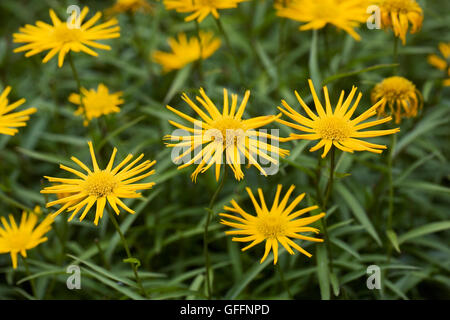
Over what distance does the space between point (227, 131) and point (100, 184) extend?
0.24 m

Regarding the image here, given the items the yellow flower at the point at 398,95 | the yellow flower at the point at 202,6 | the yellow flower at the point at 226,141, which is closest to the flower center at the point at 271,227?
the yellow flower at the point at 226,141

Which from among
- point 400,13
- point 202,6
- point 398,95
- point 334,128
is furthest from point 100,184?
point 400,13

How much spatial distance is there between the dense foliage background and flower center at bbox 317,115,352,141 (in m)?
0.13

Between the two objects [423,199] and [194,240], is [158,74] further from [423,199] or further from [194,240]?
[423,199]

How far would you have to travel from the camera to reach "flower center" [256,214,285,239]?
2.68 ft

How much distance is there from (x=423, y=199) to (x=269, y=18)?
73 cm

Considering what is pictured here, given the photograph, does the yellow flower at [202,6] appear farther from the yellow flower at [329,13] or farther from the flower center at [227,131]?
the flower center at [227,131]

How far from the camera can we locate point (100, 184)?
2.62 feet

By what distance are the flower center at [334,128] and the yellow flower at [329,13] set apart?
1.29 feet

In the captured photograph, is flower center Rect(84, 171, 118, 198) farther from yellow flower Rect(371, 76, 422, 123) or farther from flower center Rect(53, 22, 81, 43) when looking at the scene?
yellow flower Rect(371, 76, 422, 123)

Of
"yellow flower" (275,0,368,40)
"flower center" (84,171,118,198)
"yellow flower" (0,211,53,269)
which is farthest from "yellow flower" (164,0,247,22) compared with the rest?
"yellow flower" (0,211,53,269)
